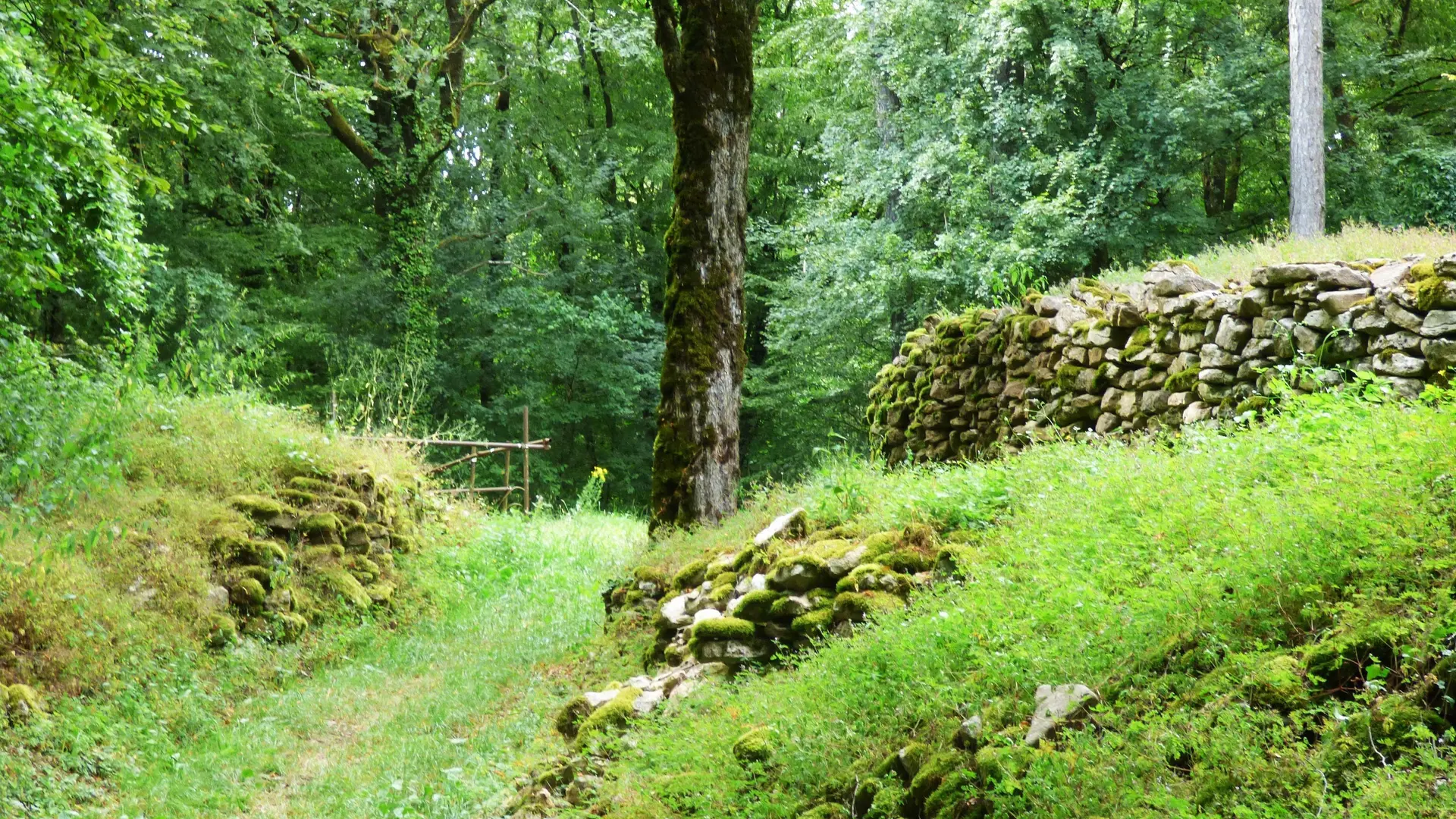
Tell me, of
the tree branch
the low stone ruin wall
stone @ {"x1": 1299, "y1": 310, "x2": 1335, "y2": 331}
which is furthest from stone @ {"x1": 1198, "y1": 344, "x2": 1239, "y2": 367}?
the tree branch

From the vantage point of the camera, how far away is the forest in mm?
13875

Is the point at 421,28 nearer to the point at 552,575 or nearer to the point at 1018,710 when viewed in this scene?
the point at 552,575

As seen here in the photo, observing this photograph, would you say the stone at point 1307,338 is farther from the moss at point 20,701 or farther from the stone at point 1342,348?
the moss at point 20,701

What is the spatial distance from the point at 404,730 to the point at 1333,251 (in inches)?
269

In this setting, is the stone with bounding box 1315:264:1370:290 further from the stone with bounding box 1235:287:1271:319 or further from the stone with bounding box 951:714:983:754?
the stone with bounding box 951:714:983:754

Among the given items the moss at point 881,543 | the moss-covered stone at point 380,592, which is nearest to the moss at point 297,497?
the moss-covered stone at point 380,592

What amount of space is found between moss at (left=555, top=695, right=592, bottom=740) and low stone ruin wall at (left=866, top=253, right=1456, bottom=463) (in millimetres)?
3334

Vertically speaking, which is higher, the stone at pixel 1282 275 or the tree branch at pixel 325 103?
the tree branch at pixel 325 103

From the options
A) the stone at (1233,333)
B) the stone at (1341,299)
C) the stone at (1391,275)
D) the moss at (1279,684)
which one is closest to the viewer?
the moss at (1279,684)

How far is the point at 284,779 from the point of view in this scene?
5.57m

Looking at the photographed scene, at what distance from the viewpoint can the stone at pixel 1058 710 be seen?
2.89 m

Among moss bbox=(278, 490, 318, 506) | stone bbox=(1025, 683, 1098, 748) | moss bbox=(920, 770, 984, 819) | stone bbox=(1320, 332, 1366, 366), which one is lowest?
moss bbox=(920, 770, 984, 819)

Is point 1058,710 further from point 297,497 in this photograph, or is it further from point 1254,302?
→ point 297,497

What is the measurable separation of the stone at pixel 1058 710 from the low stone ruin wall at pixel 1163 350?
2.91 metres
